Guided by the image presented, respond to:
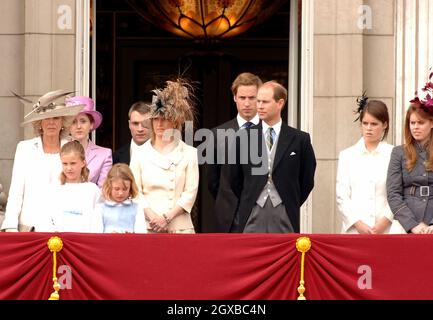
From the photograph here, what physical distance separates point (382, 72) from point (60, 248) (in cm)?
600

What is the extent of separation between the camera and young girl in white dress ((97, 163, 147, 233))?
13375mm

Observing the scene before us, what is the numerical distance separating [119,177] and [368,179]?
2.37 m

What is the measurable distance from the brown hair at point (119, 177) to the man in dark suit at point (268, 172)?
0.88 meters

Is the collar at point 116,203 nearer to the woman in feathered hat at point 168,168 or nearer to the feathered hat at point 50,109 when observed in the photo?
the woman in feathered hat at point 168,168

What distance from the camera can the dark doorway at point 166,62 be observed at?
2244cm

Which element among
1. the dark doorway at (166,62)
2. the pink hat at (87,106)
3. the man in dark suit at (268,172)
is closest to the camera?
the man in dark suit at (268,172)

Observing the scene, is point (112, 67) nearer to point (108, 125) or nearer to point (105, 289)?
point (108, 125)

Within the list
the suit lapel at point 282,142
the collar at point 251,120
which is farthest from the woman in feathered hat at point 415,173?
the collar at point 251,120

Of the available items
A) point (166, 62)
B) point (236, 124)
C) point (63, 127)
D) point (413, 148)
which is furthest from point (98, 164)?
point (166, 62)

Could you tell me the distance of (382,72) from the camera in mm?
17406

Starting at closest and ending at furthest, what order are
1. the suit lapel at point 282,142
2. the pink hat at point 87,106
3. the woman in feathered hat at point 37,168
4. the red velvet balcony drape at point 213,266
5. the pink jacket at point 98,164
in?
the red velvet balcony drape at point 213,266, the suit lapel at point 282,142, the woman in feathered hat at point 37,168, the pink jacket at point 98,164, the pink hat at point 87,106

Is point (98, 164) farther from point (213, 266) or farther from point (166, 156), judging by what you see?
point (213, 266)

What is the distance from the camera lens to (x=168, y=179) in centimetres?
1400

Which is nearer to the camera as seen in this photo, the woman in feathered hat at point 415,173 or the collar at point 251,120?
the woman in feathered hat at point 415,173
